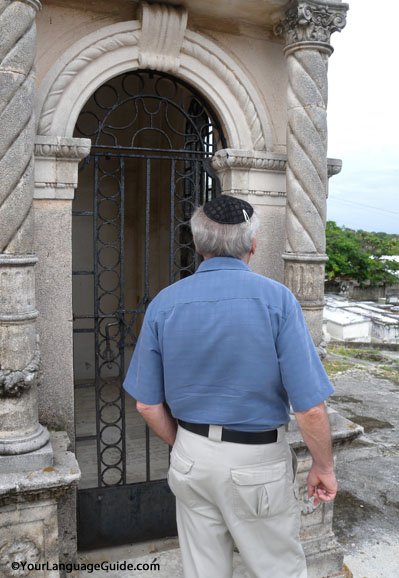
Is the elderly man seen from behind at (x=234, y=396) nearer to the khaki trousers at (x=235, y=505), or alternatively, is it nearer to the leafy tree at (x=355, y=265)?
the khaki trousers at (x=235, y=505)

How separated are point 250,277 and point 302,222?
1612 millimetres

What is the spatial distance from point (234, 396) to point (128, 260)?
6.09 m

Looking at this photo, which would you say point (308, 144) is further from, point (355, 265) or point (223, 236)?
point (355, 265)

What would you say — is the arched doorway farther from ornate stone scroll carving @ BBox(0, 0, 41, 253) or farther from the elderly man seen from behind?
the elderly man seen from behind

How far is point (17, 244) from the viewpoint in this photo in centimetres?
286

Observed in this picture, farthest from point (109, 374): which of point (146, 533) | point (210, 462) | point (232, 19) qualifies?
point (210, 462)

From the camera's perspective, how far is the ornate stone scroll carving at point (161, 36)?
3.43 meters

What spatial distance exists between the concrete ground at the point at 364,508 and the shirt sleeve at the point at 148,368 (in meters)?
1.76

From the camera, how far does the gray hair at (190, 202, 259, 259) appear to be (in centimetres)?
214

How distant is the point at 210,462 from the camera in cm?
210

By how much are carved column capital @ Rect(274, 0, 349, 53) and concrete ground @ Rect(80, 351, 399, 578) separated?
3463 millimetres

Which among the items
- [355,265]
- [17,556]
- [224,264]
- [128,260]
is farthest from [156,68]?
[355,265]

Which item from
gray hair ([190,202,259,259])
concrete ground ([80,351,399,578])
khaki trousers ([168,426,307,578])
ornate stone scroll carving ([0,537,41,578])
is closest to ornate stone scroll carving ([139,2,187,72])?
gray hair ([190,202,259,259])

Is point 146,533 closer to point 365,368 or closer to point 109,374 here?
point 109,374
